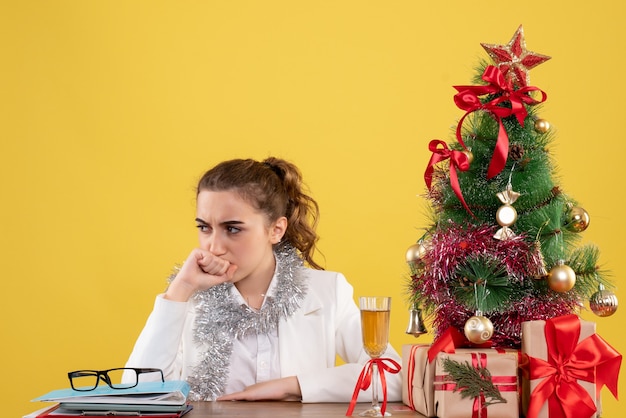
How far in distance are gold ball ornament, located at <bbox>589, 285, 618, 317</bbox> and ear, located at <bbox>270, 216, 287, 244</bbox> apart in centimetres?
110

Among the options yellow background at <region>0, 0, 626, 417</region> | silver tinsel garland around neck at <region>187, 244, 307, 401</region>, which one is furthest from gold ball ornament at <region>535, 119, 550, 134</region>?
yellow background at <region>0, 0, 626, 417</region>

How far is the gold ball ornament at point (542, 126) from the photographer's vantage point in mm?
1946

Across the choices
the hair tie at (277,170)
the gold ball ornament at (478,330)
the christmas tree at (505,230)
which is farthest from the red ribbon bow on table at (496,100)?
the hair tie at (277,170)

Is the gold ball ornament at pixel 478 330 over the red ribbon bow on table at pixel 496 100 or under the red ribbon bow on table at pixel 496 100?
under

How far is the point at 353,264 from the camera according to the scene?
373cm

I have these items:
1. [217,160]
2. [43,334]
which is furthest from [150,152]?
[43,334]

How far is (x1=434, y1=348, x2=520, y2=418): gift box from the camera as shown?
5.81 feet

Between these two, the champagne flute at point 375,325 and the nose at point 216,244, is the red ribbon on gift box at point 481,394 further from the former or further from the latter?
the nose at point 216,244

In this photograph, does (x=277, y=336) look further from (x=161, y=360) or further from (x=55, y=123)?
(x=55, y=123)

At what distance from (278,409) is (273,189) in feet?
3.03

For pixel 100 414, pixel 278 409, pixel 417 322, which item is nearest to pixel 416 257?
pixel 417 322

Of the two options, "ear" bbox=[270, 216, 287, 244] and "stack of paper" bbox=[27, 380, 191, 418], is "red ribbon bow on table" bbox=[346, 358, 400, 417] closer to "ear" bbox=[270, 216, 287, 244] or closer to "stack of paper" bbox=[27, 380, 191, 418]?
"stack of paper" bbox=[27, 380, 191, 418]

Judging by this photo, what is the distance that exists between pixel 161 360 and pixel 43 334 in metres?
1.45

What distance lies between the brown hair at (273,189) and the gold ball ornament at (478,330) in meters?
1.01
